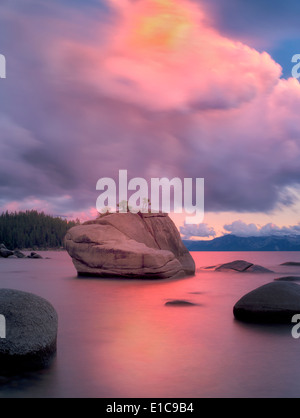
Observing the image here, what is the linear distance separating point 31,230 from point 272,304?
145 metres

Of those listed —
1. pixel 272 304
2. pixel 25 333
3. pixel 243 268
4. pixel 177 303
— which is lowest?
pixel 243 268

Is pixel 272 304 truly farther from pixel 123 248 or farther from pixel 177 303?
pixel 123 248

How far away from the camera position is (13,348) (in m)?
6.32

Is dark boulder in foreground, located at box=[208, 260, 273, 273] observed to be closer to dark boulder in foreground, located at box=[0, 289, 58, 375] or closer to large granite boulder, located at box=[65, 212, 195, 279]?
large granite boulder, located at box=[65, 212, 195, 279]

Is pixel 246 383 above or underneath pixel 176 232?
underneath

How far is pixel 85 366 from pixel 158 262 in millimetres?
14799

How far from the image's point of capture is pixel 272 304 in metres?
10.1

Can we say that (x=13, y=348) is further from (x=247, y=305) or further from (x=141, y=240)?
(x=141, y=240)

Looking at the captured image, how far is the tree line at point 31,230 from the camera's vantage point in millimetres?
140500

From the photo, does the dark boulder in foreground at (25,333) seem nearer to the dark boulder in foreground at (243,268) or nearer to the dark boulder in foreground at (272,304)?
the dark boulder in foreground at (272,304)

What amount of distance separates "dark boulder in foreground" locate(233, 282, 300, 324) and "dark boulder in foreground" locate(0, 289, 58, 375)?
17.9 feet

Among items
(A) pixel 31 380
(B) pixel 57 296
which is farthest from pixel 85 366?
(B) pixel 57 296

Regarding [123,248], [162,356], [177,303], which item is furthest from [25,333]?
[123,248]

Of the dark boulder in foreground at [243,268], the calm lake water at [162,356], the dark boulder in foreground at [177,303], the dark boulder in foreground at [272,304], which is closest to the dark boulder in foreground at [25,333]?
the calm lake water at [162,356]
